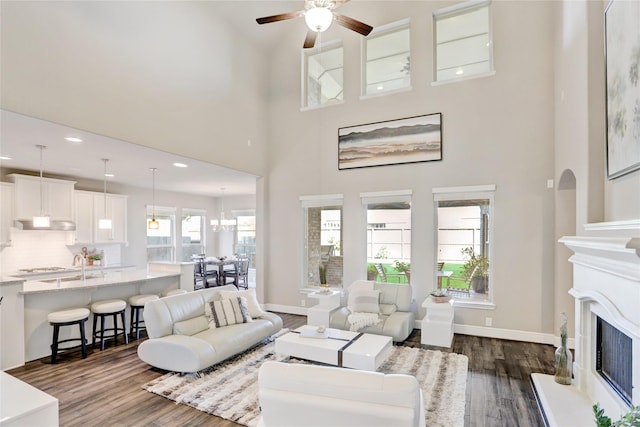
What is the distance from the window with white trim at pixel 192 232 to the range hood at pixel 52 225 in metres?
3.63

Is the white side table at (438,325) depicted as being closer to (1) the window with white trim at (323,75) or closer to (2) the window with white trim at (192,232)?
(1) the window with white trim at (323,75)

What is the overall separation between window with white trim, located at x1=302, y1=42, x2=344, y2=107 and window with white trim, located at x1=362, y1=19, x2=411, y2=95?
1.83 feet

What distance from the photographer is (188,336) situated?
395cm

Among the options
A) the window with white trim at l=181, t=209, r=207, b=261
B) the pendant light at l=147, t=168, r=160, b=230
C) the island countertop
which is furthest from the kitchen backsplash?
the window with white trim at l=181, t=209, r=207, b=261

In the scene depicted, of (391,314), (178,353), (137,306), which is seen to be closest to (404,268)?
(391,314)

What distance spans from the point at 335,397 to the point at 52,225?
6783mm

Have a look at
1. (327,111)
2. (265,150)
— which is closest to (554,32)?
(327,111)

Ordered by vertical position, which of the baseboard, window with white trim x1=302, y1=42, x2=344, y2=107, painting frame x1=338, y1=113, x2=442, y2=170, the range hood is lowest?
the baseboard

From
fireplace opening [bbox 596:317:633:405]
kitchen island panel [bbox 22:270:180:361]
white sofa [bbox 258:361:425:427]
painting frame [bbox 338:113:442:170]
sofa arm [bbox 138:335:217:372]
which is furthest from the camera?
painting frame [bbox 338:113:442:170]

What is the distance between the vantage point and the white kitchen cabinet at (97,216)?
7.07 meters

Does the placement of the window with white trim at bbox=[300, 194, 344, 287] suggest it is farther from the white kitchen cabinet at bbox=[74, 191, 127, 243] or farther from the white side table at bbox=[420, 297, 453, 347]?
the white kitchen cabinet at bbox=[74, 191, 127, 243]

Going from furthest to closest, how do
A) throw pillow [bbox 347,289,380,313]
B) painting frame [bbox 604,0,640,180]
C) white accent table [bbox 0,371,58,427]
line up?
throw pillow [bbox 347,289,380,313], painting frame [bbox 604,0,640,180], white accent table [bbox 0,371,58,427]

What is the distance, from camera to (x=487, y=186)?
201 inches

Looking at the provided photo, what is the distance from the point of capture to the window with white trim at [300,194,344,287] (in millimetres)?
6352
